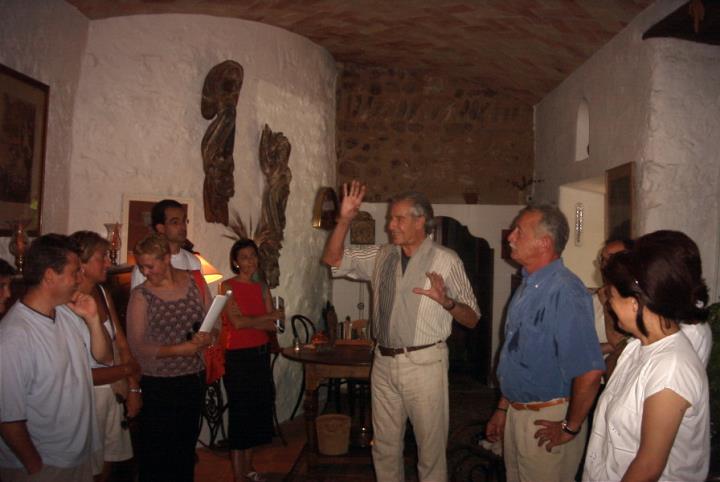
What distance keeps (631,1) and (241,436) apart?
150 inches

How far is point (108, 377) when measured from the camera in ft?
8.93

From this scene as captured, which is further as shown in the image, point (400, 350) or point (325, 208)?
point (325, 208)

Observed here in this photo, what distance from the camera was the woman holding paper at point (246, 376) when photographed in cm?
397

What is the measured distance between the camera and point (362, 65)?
292 inches

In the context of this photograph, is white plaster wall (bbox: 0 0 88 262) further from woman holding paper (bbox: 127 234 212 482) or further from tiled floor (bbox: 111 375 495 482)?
tiled floor (bbox: 111 375 495 482)

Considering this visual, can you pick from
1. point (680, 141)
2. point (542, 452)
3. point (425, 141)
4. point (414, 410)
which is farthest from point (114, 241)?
point (425, 141)

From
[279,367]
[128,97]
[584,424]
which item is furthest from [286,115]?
[584,424]

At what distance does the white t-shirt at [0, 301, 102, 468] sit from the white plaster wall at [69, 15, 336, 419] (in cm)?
227

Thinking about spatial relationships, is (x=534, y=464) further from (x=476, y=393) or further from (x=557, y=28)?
(x=476, y=393)

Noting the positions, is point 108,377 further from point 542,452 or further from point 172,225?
point 542,452

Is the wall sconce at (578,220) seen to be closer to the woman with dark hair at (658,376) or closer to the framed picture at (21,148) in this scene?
the woman with dark hair at (658,376)

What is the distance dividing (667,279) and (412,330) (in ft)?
5.27

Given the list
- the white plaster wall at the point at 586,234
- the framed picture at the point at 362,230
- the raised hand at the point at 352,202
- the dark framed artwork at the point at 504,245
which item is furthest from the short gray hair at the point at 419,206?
the dark framed artwork at the point at 504,245

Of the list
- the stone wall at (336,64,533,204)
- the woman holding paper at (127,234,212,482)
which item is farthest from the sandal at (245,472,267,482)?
the stone wall at (336,64,533,204)
